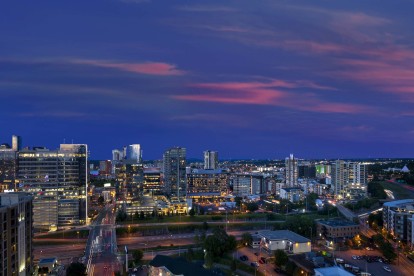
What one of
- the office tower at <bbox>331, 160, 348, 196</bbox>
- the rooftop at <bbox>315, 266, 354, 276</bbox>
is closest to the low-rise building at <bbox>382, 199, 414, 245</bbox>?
the rooftop at <bbox>315, 266, 354, 276</bbox>

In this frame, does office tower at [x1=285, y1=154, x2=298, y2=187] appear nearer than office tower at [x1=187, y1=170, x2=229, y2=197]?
No

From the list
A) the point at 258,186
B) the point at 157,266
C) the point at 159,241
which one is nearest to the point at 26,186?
the point at 159,241

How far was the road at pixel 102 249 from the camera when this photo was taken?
14.9 metres

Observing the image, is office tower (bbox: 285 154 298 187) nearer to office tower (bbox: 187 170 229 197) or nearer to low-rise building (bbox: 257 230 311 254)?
office tower (bbox: 187 170 229 197)

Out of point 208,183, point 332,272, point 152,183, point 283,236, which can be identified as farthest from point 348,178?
point 332,272

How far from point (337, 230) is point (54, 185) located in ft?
53.7

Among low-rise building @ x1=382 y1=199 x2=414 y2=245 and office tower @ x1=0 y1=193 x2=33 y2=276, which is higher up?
office tower @ x1=0 y1=193 x2=33 y2=276

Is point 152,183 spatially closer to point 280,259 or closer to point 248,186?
point 248,186

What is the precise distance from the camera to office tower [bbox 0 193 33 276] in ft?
32.4

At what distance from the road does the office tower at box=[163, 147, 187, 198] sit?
27.5 ft

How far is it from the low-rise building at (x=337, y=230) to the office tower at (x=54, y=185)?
1400cm

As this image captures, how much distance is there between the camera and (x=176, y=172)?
3459 centimetres

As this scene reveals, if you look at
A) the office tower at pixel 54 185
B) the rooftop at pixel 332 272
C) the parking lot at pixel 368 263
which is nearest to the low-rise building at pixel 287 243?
the parking lot at pixel 368 263

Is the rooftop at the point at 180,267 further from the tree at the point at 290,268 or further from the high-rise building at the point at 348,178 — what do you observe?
the high-rise building at the point at 348,178
